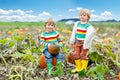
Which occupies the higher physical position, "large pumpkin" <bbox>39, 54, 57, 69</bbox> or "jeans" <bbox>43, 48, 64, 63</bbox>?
"jeans" <bbox>43, 48, 64, 63</bbox>

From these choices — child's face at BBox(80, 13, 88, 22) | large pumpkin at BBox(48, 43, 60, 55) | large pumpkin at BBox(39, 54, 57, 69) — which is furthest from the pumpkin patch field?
child's face at BBox(80, 13, 88, 22)

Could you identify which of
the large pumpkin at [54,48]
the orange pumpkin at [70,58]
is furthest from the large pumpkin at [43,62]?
the orange pumpkin at [70,58]

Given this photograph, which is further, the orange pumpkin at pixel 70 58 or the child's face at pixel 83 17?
the orange pumpkin at pixel 70 58

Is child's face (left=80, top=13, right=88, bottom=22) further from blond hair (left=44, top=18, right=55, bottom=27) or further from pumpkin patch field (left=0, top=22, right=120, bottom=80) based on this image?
pumpkin patch field (left=0, top=22, right=120, bottom=80)

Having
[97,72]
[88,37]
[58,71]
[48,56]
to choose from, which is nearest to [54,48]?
[48,56]

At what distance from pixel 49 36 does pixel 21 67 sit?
2.03ft

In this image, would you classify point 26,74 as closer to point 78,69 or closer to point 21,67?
point 21,67

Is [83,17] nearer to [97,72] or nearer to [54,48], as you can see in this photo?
[54,48]

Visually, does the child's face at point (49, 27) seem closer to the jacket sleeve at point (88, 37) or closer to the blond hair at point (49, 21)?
the blond hair at point (49, 21)

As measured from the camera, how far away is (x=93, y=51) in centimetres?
646

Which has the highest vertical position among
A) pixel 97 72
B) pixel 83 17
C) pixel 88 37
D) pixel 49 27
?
pixel 83 17

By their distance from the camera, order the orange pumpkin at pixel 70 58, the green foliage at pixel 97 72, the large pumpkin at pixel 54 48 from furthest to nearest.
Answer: the orange pumpkin at pixel 70 58
the large pumpkin at pixel 54 48
the green foliage at pixel 97 72

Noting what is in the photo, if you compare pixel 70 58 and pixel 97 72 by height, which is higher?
pixel 70 58

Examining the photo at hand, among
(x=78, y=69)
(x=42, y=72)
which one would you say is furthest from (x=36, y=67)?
(x=78, y=69)
